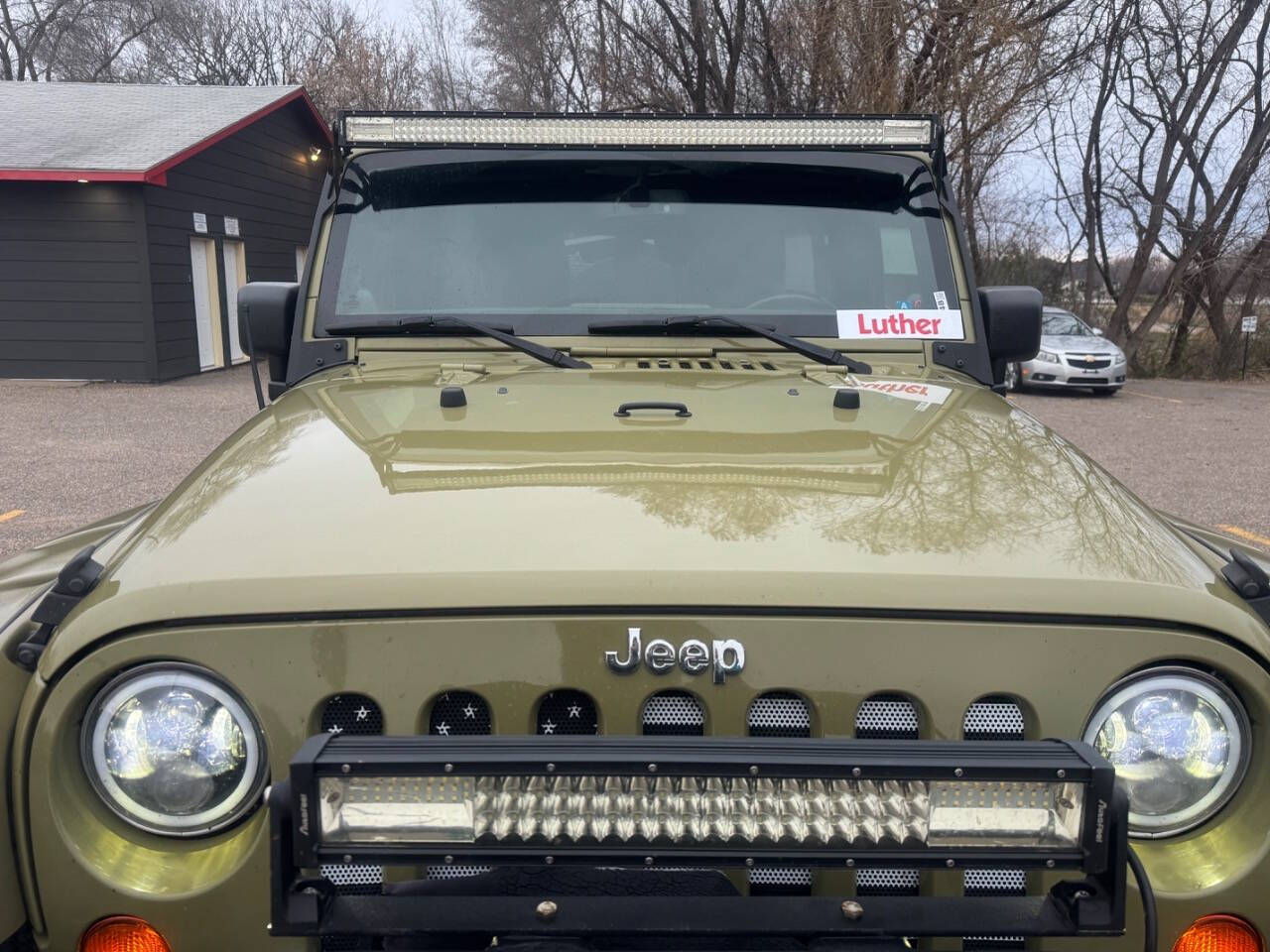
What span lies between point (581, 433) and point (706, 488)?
0.38 metres

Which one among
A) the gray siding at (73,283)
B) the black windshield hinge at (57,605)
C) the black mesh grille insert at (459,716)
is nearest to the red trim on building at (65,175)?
the gray siding at (73,283)

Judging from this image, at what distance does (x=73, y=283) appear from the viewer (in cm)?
1547

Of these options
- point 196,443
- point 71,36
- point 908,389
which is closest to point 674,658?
point 908,389

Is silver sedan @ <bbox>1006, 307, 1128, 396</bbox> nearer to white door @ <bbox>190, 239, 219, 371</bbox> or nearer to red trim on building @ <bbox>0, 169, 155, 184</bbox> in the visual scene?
white door @ <bbox>190, 239, 219, 371</bbox>

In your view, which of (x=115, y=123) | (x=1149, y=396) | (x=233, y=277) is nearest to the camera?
(x=115, y=123)

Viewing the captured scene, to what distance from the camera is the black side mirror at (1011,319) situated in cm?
295

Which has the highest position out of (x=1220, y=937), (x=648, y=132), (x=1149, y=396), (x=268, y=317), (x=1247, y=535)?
(x=648, y=132)

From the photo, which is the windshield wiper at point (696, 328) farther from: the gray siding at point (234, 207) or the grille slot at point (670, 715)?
the gray siding at point (234, 207)

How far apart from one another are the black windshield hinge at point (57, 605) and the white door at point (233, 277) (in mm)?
18044

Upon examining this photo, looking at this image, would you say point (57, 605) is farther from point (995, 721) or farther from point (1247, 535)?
point (1247, 535)

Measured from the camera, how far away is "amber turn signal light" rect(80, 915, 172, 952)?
1.45 metres

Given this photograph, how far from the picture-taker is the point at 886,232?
303cm

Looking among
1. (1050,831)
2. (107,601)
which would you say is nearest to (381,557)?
(107,601)

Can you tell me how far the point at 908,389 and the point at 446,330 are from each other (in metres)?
1.14
